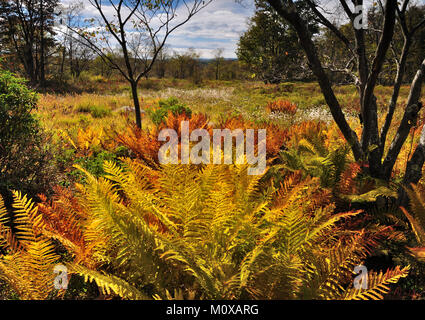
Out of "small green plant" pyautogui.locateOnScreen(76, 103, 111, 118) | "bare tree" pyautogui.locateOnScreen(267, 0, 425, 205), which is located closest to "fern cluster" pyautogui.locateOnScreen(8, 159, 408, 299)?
"bare tree" pyautogui.locateOnScreen(267, 0, 425, 205)

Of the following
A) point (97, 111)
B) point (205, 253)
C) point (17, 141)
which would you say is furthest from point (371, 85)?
point (97, 111)

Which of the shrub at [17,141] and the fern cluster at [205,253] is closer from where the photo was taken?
the fern cluster at [205,253]

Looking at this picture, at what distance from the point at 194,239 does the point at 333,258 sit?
0.65 meters

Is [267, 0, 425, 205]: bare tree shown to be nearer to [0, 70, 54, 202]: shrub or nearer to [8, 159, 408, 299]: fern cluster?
[8, 159, 408, 299]: fern cluster

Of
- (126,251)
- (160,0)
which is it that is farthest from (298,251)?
(160,0)

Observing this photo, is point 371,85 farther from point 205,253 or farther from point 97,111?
point 97,111

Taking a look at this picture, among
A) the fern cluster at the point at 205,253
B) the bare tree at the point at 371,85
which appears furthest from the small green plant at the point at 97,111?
the bare tree at the point at 371,85

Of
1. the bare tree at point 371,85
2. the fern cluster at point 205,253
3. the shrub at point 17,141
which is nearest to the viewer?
the fern cluster at point 205,253

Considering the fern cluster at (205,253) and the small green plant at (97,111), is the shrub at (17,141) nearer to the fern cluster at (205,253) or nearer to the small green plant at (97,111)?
the fern cluster at (205,253)

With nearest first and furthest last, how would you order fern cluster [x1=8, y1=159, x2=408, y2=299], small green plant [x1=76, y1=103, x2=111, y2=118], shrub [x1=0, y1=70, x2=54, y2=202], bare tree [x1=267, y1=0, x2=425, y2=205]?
fern cluster [x1=8, y1=159, x2=408, y2=299], bare tree [x1=267, y1=0, x2=425, y2=205], shrub [x1=0, y1=70, x2=54, y2=202], small green plant [x1=76, y1=103, x2=111, y2=118]

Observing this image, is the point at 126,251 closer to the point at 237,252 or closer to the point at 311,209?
the point at 237,252

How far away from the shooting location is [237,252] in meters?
1.26

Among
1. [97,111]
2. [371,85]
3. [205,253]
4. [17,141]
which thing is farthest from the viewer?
[97,111]

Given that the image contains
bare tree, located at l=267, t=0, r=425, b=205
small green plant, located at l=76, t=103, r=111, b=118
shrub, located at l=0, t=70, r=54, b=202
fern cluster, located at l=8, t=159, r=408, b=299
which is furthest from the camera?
small green plant, located at l=76, t=103, r=111, b=118
